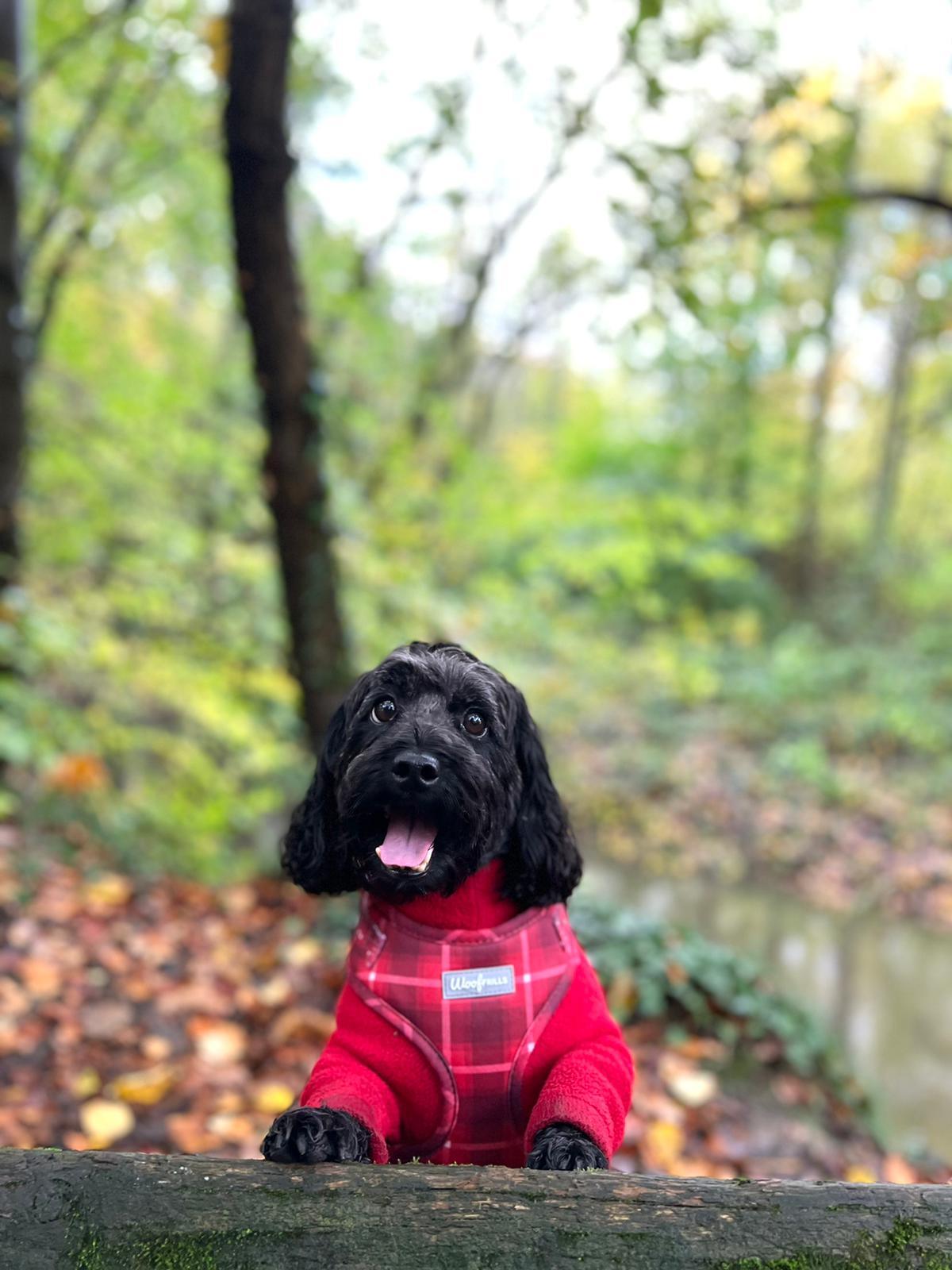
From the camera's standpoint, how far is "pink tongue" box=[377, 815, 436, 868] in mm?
1892

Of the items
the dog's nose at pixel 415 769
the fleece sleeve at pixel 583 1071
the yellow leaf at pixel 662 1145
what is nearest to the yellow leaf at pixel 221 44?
the dog's nose at pixel 415 769

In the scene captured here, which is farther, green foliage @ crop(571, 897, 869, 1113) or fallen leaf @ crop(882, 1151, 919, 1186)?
green foliage @ crop(571, 897, 869, 1113)

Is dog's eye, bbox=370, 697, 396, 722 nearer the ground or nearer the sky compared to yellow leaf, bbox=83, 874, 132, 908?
nearer the sky

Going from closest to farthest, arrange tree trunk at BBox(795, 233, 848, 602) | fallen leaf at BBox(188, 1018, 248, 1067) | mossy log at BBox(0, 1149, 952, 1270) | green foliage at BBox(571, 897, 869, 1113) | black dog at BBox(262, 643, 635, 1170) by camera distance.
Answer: mossy log at BBox(0, 1149, 952, 1270), black dog at BBox(262, 643, 635, 1170), fallen leaf at BBox(188, 1018, 248, 1067), green foliage at BBox(571, 897, 869, 1113), tree trunk at BBox(795, 233, 848, 602)

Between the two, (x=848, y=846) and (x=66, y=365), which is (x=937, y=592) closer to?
(x=848, y=846)

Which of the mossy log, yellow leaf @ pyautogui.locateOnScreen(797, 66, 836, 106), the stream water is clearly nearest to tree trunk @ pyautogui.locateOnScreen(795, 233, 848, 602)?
the stream water

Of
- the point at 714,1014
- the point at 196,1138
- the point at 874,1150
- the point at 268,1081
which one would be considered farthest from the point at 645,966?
the point at 196,1138

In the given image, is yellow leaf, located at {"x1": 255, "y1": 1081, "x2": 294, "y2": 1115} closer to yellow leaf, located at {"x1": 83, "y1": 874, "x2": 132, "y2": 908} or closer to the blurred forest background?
the blurred forest background

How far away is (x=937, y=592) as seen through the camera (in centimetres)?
1831

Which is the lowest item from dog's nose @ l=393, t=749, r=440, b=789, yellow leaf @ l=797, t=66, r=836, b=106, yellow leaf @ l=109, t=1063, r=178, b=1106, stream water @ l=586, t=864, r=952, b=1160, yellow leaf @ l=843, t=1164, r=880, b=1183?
stream water @ l=586, t=864, r=952, b=1160

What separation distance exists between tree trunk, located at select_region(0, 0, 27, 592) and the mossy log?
17.1ft

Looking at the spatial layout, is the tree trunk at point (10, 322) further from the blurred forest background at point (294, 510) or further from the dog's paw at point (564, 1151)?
the dog's paw at point (564, 1151)

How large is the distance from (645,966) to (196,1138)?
2.55 meters

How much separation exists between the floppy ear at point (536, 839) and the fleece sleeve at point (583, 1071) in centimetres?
19
